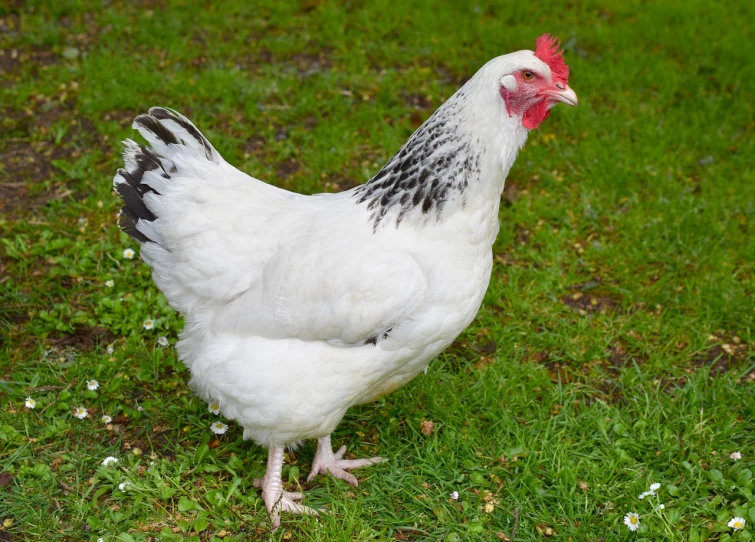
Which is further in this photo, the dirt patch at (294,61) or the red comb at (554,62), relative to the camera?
the dirt patch at (294,61)

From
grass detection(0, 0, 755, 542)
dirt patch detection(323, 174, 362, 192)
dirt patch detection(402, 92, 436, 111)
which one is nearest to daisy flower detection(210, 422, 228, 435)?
grass detection(0, 0, 755, 542)

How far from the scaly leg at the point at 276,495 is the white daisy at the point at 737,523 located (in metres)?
1.80

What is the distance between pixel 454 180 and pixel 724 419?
6.54 feet

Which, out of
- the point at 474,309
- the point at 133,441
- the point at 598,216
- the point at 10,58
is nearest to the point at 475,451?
the point at 474,309

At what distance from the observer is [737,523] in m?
3.09

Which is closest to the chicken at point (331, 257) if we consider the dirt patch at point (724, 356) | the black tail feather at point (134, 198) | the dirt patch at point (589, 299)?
the black tail feather at point (134, 198)

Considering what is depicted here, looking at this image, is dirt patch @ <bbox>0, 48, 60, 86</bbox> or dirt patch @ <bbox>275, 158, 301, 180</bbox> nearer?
dirt patch @ <bbox>275, 158, 301, 180</bbox>

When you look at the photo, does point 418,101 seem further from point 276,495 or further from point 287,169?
point 276,495

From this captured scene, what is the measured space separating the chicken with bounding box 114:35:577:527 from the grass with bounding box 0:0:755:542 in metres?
0.55

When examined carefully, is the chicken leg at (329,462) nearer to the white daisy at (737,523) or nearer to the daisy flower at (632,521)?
the daisy flower at (632,521)

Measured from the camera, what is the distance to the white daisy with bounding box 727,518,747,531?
309cm

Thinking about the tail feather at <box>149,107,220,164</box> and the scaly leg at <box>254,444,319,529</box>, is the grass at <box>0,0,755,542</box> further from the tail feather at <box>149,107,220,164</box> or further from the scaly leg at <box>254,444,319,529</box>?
the tail feather at <box>149,107,220,164</box>

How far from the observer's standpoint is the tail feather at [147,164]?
3.28m

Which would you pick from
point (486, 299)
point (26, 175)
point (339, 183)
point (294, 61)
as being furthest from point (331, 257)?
point (294, 61)
